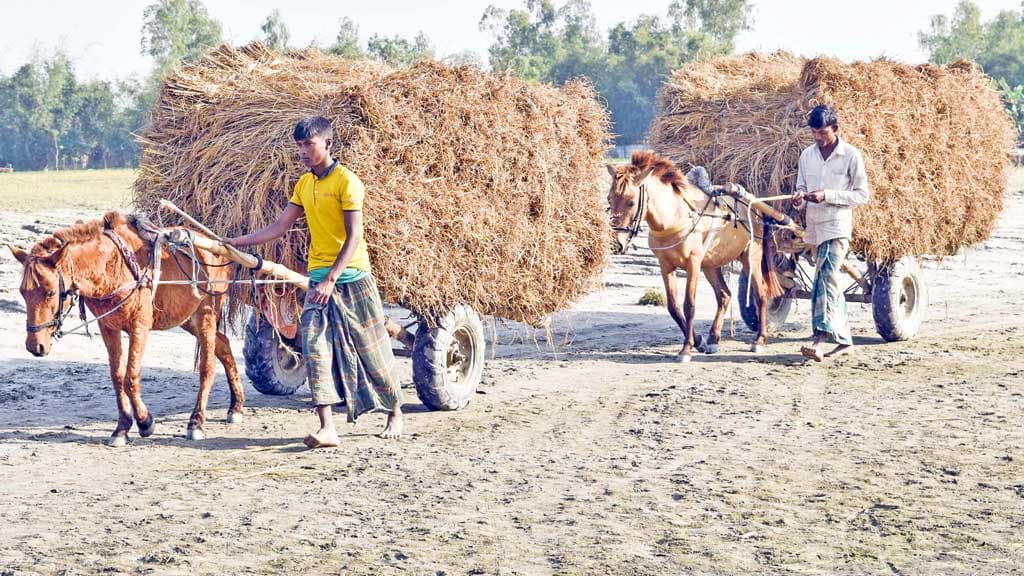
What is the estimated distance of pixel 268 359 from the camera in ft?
30.8

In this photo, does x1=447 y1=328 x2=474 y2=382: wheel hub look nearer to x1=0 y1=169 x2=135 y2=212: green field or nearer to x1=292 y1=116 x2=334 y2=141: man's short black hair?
x1=292 y1=116 x2=334 y2=141: man's short black hair

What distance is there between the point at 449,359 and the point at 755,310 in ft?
16.2

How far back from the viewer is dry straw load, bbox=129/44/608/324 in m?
7.89

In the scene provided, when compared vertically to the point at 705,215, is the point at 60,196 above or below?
below

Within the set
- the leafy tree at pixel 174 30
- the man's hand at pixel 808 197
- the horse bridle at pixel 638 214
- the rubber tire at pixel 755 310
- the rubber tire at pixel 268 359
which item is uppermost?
the leafy tree at pixel 174 30

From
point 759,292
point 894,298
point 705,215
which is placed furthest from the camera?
point 894,298

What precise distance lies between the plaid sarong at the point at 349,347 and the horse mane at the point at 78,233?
134cm

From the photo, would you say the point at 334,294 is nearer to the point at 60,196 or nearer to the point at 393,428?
the point at 393,428

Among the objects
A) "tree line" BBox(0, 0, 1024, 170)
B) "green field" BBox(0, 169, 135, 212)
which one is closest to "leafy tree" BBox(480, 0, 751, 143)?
"tree line" BBox(0, 0, 1024, 170)

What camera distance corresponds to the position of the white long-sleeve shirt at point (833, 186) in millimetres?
10398

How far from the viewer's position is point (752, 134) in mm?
11797

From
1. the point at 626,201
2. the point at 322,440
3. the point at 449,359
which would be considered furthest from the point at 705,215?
the point at 322,440

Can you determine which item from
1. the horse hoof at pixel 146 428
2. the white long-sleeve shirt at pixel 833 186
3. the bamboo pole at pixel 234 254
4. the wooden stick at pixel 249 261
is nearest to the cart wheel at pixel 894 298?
the white long-sleeve shirt at pixel 833 186

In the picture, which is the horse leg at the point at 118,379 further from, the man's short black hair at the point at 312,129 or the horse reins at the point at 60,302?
the man's short black hair at the point at 312,129
